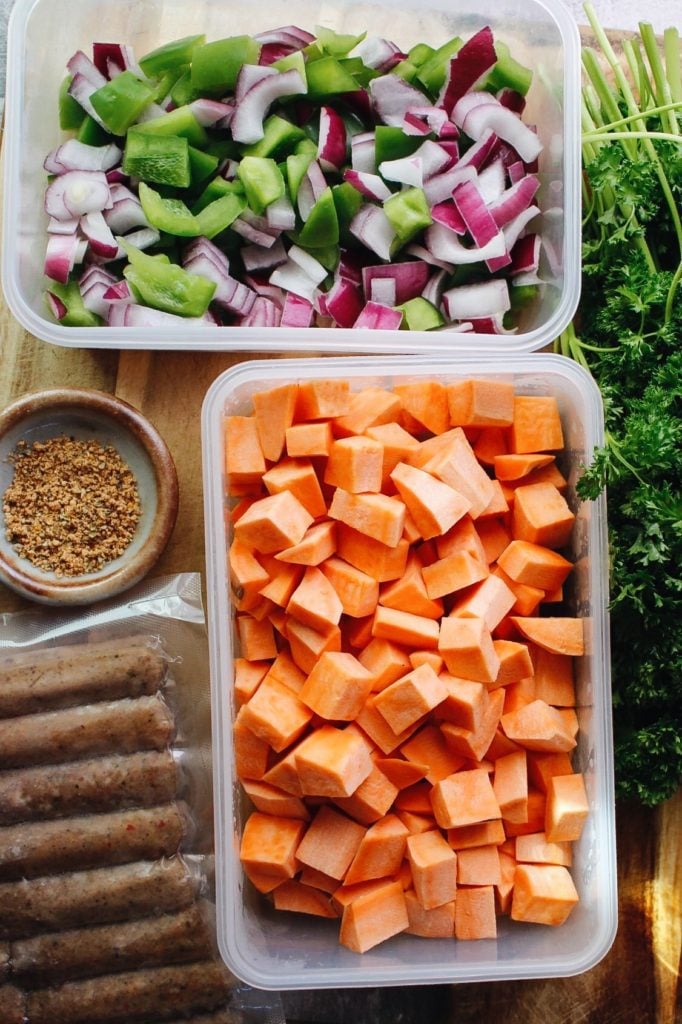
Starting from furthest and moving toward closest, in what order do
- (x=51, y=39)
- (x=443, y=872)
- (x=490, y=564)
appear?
(x=51, y=39) < (x=490, y=564) < (x=443, y=872)

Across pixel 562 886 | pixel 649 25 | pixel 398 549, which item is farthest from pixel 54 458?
pixel 649 25

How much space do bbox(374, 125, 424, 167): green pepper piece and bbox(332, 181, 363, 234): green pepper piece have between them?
0.09m

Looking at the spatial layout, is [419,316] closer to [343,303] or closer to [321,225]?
[343,303]

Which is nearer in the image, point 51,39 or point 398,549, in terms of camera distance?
point 398,549

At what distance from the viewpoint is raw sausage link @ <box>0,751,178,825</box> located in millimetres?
1785

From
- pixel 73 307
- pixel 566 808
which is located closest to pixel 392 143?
pixel 73 307

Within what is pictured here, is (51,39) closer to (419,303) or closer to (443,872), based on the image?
(419,303)

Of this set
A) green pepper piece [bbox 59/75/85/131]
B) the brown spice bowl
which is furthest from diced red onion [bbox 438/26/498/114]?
the brown spice bowl

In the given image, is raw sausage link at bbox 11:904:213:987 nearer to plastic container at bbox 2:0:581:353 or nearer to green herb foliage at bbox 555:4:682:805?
green herb foliage at bbox 555:4:682:805

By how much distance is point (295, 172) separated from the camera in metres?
1.92

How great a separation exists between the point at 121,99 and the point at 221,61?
0.20m

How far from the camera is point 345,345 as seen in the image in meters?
1.87

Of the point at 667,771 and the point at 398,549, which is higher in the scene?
the point at 398,549

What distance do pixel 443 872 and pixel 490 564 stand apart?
1.76 feet
